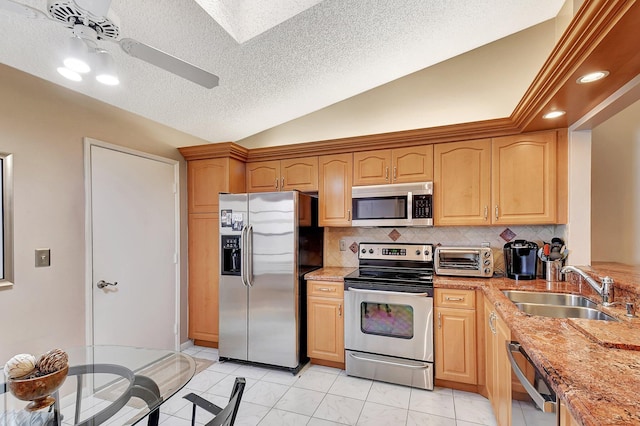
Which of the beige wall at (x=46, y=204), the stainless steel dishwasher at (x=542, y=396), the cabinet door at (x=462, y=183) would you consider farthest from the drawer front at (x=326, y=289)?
the beige wall at (x=46, y=204)

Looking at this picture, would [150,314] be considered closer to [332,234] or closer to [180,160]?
[180,160]

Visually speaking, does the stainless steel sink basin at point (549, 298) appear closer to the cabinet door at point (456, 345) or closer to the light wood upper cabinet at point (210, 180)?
the cabinet door at point (456, 345)

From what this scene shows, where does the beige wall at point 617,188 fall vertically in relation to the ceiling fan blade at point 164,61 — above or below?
below

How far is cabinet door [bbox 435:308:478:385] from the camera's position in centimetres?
238

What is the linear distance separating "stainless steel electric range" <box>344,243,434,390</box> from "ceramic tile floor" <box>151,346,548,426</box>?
0.13 meters

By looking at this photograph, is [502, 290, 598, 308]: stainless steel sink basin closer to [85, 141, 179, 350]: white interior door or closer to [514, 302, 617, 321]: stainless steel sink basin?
[514, 302, 617, 321]: stainless steel sink basin

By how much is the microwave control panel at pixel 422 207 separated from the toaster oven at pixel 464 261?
1.15ft

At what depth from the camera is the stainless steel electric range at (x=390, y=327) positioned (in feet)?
8.14

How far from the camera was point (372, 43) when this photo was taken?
2545 millimetres

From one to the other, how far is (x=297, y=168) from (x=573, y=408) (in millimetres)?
2832

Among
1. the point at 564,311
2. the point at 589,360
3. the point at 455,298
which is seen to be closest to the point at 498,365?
the point at 564,311

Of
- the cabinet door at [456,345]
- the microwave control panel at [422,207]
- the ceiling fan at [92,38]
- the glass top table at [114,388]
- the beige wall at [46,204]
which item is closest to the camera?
the ceiling fan at [92,38]

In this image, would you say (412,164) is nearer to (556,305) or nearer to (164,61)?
(556,305)

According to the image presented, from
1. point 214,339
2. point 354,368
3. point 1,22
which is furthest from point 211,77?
point 214,339
